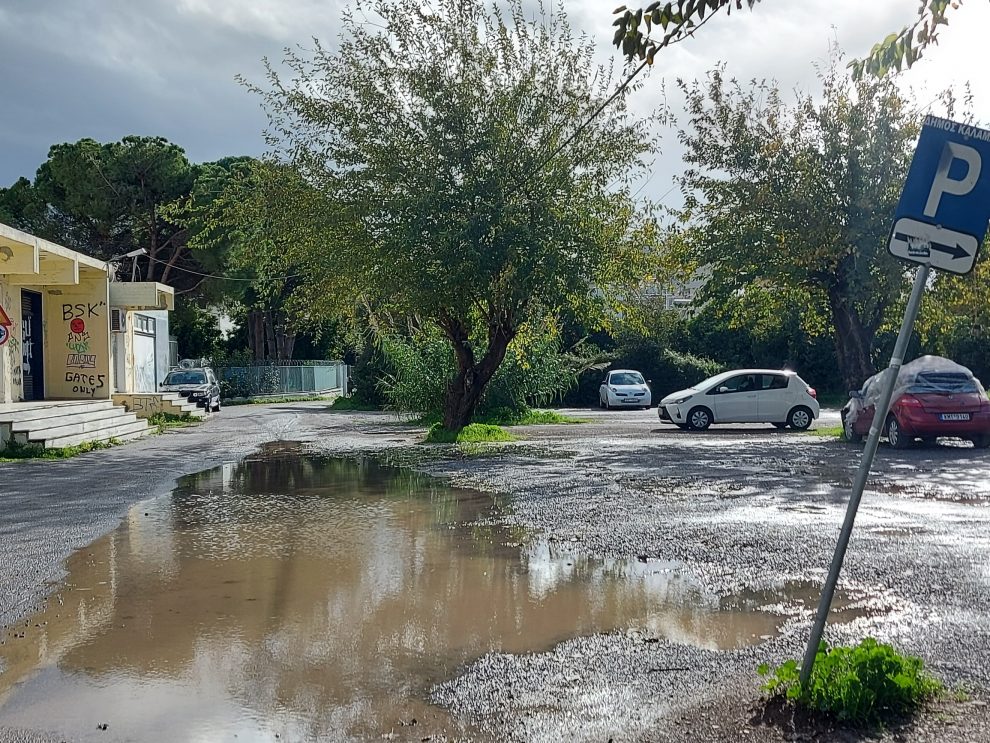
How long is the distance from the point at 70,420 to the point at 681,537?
49.6 ft

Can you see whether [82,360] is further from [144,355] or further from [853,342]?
[853,342]

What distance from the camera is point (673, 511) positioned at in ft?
33.0

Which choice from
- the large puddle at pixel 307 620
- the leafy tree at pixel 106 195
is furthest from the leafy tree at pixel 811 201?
the leafy tree at pixel 106 195

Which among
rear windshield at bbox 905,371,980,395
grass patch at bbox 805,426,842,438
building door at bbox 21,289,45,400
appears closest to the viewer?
rear windshield at bbox 905,371,980,395

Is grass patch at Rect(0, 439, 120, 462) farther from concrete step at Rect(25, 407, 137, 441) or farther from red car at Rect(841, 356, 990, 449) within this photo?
red car at Rect(841, 356, 990, 449)

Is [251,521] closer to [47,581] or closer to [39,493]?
[47,581]

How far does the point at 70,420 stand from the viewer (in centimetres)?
1934

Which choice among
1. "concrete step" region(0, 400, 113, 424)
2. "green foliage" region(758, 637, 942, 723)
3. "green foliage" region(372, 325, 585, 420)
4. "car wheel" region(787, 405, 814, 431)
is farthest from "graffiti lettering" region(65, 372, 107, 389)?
"green foliage" region(758, 637, 942, 723)

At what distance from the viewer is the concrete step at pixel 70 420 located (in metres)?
17.3

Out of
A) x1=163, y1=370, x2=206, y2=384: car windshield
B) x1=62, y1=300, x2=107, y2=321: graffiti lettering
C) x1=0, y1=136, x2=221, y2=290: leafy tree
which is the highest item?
x1=0, y1=136, x2=221, y2=290: leafy tree

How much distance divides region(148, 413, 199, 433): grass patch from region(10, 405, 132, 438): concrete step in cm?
361

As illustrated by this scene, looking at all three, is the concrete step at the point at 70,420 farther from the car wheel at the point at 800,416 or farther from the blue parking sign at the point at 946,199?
the blue parking sign at the point at 946,199

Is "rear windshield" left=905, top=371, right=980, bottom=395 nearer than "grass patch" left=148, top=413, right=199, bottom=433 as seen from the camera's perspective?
Yes

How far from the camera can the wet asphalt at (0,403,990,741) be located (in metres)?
4.45
